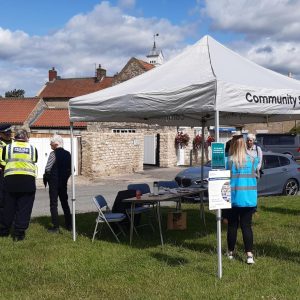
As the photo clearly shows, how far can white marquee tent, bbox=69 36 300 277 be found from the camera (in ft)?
22.2

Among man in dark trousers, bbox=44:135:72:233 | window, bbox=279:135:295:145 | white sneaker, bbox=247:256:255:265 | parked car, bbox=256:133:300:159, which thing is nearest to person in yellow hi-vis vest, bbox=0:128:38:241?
man in dark trousers, bbox=44:135:72:233

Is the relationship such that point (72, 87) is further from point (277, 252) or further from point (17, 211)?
point (277, 252)

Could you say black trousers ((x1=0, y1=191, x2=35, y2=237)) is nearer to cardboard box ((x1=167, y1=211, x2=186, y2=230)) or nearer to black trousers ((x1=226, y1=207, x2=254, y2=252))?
cardboard box ((x1=167, y1=211, x2=186, y2=230))

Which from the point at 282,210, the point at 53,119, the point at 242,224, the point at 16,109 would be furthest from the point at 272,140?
the point at 242,224

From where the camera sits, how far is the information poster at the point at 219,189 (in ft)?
20.3

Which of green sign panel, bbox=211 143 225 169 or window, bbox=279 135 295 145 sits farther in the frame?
window, bbox=279 135 295 145

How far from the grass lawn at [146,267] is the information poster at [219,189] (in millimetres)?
885

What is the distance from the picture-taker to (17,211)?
8.66 meters

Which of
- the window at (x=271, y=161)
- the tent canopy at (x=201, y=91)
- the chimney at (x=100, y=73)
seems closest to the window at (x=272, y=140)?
the window at (x=271, y=161)

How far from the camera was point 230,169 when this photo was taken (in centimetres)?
686

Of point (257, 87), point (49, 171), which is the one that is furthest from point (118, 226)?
point (257, 87)

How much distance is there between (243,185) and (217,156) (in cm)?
75

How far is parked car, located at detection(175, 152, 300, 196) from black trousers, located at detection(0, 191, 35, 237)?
6230 mm

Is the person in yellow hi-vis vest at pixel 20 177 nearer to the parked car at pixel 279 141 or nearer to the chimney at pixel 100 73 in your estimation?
the parked car at pixel 279 141
